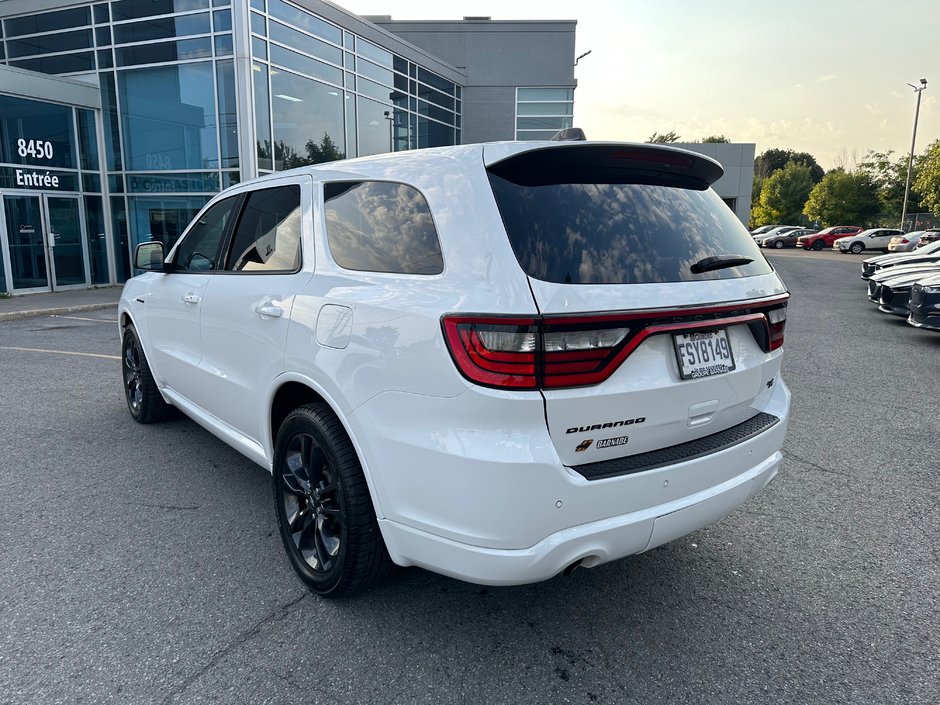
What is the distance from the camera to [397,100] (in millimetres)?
23391

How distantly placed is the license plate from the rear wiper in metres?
0.24

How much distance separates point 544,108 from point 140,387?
102 feet

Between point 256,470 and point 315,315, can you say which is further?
point 256,470

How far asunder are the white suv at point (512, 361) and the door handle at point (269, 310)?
13 mm

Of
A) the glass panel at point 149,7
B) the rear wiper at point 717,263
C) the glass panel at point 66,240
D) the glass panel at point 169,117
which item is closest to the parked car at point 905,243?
the glass panel at point 169,117

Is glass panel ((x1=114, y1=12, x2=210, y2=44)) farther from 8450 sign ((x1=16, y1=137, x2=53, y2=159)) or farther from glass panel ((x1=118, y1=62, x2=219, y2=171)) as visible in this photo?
8450 sign ((x1=16, y1=137, x2=53, y2=159))

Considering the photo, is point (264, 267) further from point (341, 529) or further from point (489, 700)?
point (489, 700)

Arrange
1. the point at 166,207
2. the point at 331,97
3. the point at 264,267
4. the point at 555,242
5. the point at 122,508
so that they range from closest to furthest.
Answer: the point at 555,242
the point at 264,267
the point at 122,508
the point at 166,207
the point at 331,97

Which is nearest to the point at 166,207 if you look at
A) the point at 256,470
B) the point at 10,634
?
the point at 256,470

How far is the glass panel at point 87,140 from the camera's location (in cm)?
1680

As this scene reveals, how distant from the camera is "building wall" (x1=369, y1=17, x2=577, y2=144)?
31.5 metres

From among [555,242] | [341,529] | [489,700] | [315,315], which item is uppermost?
[555,242]

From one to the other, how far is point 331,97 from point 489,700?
19.7 m

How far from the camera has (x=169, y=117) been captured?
16.7 meters
